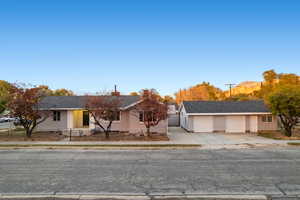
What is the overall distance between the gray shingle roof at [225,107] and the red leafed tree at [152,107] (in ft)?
23.9

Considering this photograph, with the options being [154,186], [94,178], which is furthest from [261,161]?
[94,178]

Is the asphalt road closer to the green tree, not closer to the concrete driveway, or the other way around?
the concrete driveway

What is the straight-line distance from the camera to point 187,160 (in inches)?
443

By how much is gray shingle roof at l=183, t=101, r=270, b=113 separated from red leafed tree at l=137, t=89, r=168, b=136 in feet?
23.9

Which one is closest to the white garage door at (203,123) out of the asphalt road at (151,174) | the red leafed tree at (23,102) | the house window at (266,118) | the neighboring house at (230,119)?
the neighboring house at (230,119)

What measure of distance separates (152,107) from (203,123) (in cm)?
929

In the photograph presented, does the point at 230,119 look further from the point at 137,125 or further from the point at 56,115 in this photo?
the point at 56,115

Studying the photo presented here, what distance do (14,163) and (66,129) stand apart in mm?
13001

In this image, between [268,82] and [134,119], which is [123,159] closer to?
[134,119]

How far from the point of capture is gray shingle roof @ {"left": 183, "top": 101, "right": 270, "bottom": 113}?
83.7ft

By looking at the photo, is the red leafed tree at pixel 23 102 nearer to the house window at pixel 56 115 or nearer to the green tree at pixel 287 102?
the house window at pixel 56 115

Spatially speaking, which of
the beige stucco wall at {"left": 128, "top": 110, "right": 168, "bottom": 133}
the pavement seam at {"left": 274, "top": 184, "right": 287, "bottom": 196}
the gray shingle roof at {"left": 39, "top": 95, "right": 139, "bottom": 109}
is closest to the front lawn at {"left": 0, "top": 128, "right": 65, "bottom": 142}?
the gray shingle roof at {"left": 39, "top": 95, "right": 139, "bottom": 109}

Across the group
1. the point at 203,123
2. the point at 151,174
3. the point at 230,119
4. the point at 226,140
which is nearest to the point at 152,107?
the point at 226,140

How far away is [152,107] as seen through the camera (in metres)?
19.0
